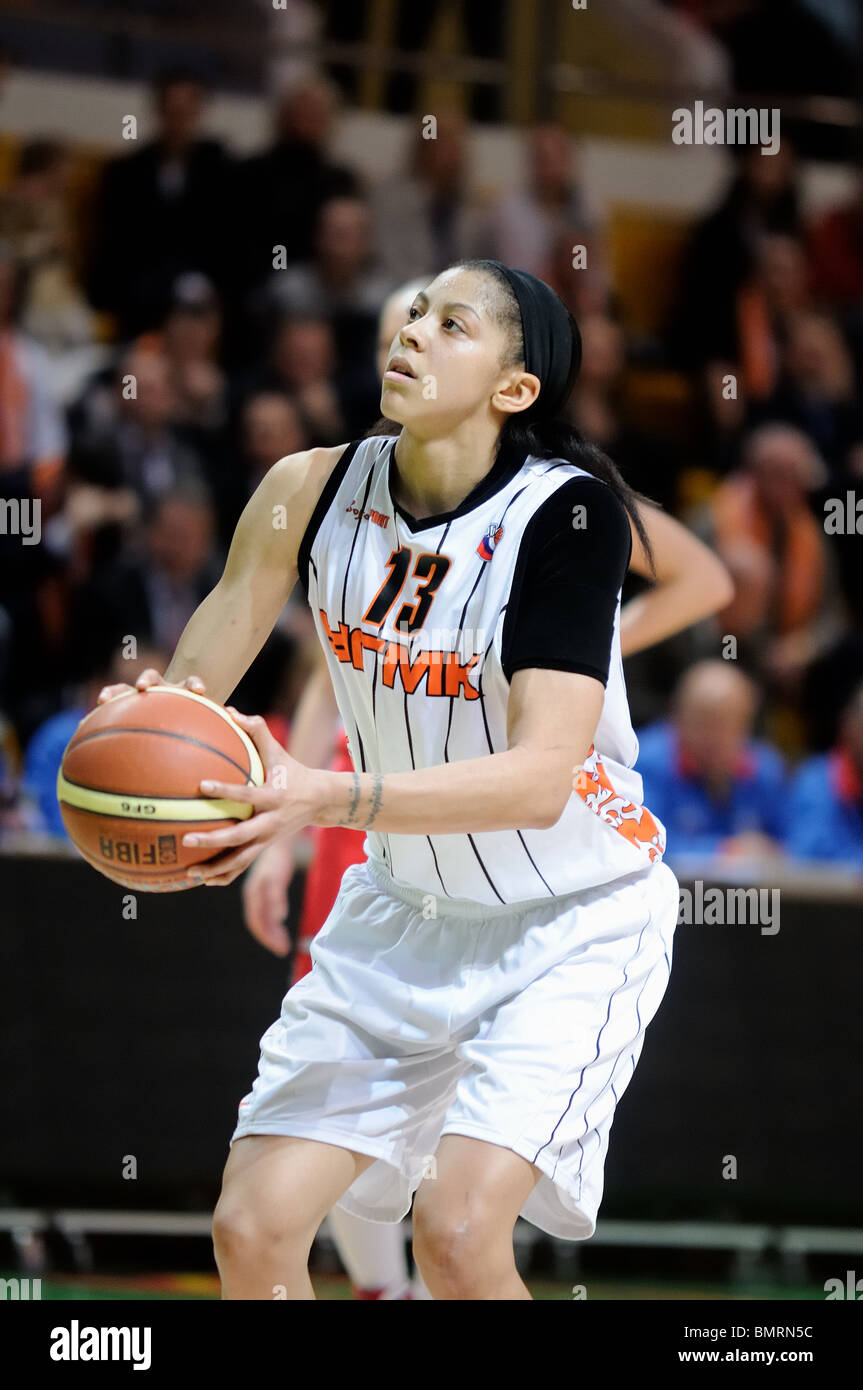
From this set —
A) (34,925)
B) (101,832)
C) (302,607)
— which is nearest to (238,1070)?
(34,925)

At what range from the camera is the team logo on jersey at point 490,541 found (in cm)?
335

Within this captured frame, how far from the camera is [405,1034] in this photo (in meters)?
3.34

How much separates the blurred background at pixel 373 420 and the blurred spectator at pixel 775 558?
0.06 feet

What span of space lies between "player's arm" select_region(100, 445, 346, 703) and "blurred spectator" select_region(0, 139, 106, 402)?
4.96m

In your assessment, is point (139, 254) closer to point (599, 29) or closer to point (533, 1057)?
point (599, 29)

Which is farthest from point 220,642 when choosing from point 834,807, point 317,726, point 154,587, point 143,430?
point 143,430

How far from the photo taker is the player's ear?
135 inches

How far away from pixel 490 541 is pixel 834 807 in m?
3.88

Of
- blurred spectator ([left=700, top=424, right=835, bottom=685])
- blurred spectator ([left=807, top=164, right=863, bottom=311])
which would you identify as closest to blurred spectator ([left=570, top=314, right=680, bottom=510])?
blurred spectator ([left=700, top=424, right=835, bottom=685])

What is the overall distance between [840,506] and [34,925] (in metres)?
4.37

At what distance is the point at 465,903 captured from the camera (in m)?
3.45
